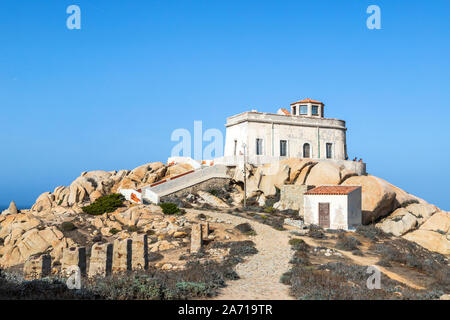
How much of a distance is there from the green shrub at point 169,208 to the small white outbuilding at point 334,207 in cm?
1071

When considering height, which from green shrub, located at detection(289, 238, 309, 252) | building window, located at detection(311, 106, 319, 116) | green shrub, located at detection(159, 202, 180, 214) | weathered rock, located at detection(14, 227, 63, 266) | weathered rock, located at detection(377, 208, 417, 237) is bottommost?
weathered rock, located at detection(377, 208, 417, 237)

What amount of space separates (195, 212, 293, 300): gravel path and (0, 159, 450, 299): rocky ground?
37 millimetres

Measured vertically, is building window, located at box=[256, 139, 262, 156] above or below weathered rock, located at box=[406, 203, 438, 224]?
above

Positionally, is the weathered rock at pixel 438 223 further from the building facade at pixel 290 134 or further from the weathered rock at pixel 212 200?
the weathered rock at pixel 212 200

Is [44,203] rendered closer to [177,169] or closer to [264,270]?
[177,169]

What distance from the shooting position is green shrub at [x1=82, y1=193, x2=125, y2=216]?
34.1m

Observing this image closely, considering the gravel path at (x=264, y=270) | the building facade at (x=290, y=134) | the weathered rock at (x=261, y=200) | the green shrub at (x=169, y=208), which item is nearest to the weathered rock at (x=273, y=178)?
the weathered rock at (x=261, y=200)

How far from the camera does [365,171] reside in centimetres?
4941

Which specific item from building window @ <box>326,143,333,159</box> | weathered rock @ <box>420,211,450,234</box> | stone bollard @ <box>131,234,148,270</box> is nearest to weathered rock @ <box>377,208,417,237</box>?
weathered rock @ <box>420,211,450,234</box>

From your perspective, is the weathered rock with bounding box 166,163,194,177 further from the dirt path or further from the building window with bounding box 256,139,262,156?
the dirt path

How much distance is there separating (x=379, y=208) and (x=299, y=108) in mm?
18720

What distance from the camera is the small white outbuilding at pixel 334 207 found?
29922 millimetres
